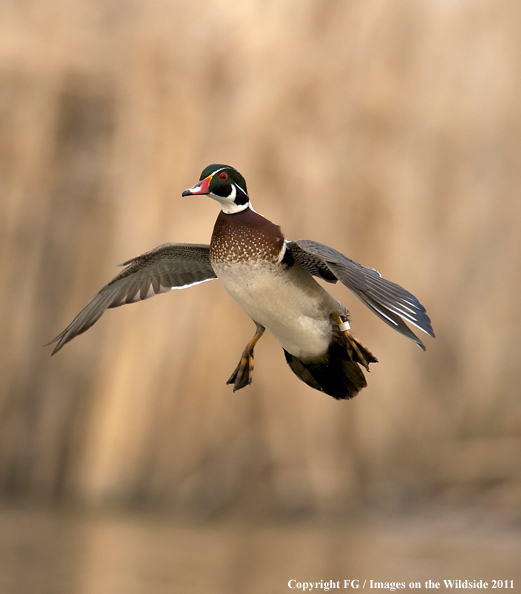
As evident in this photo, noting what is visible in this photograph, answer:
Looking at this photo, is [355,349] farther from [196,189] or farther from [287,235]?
[287,235]

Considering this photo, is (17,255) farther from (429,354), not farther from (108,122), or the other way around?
(429,354)

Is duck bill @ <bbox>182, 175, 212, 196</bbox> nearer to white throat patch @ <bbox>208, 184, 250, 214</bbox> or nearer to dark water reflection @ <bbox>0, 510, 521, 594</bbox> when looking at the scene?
white throat patch @ <bbox>208, 184, 250, 214</bbox>

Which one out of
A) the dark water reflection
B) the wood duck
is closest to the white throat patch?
the wood duck

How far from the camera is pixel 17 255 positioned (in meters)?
3.38

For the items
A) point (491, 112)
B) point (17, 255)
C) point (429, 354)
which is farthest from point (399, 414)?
point (17, 255)

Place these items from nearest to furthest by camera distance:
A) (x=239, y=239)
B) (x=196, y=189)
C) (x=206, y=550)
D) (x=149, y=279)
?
(x=196, y=189)
(x=239, y=239)
(x=149, y=279)
(x=206, y=550)

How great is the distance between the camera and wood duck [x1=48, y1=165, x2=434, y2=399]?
0.91 m

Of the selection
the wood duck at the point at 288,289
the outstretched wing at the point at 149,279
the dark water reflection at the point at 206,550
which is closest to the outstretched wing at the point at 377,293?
the wood duck at the point at 288,289

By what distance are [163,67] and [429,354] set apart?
5.26ft

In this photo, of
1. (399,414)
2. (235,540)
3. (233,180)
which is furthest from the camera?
(399,414)

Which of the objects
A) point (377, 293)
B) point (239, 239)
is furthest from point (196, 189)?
point (377, 293)

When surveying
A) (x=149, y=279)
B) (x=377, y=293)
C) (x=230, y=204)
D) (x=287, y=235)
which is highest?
(x=287, y=235)

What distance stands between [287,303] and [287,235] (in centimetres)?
220

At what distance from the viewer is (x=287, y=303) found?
1038 millimetres
